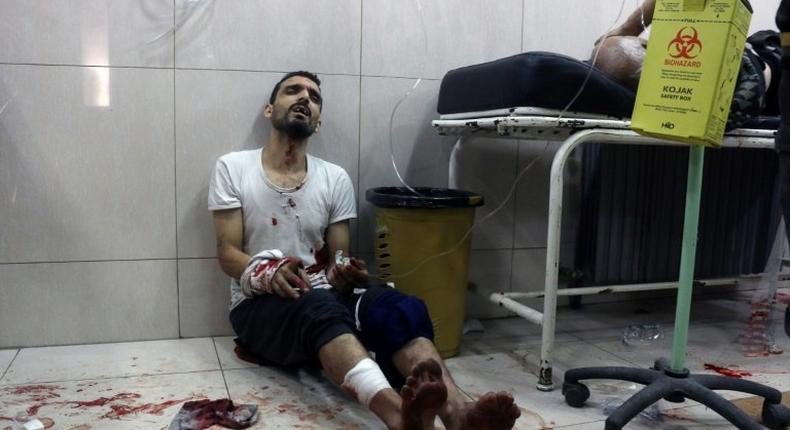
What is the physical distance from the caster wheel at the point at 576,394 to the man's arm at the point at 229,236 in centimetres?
89

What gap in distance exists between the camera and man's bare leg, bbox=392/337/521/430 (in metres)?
1.07

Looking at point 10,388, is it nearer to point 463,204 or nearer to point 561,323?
point 463,204

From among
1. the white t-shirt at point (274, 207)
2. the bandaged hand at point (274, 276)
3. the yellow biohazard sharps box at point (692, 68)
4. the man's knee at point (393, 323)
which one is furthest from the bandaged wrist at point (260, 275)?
the yellow biohazard sharps box at point (692, 68)

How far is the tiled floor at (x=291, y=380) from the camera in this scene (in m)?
1.36

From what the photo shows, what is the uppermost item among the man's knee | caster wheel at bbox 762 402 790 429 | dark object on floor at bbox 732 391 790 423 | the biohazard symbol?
the biohazard symbol

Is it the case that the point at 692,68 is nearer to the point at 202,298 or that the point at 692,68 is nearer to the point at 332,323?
the point at 332,323

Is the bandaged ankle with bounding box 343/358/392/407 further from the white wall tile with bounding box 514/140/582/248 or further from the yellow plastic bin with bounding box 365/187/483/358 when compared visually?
the white wall tile with bounding box 514/140/582/248

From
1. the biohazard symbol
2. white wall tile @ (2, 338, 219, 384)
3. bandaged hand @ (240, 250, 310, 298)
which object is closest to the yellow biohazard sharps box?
the biohazard symbol

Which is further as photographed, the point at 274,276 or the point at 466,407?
the point at 274,276

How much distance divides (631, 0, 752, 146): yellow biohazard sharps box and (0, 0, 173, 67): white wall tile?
130 centimetres

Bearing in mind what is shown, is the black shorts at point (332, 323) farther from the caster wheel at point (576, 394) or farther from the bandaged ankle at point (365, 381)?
the caster wheel at point (576, 394)

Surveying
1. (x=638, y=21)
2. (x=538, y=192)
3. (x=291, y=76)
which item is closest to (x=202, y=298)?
(x=291, y=76)

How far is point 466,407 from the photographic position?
1.16 metres

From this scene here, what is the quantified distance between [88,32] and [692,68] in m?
1.53
